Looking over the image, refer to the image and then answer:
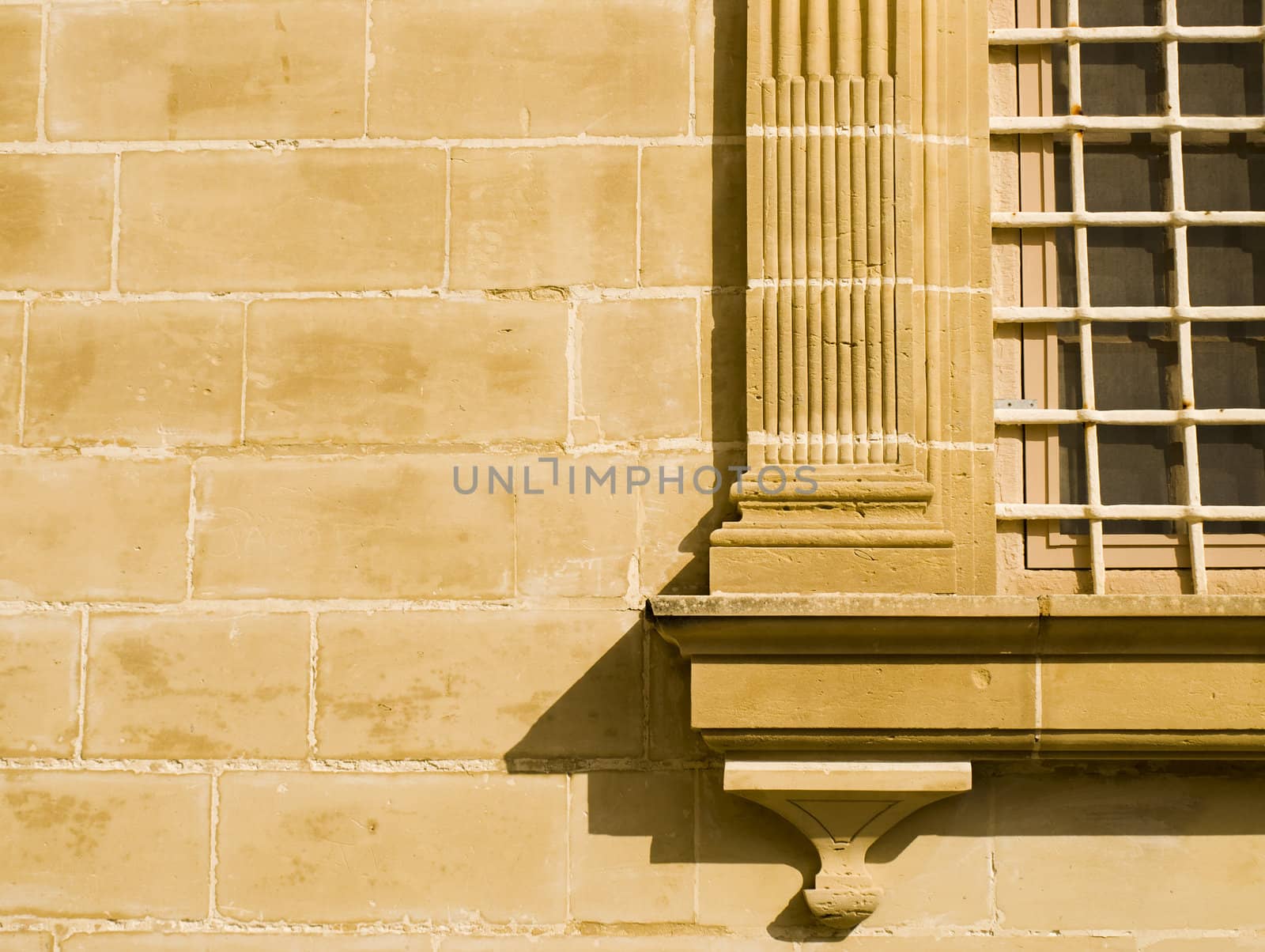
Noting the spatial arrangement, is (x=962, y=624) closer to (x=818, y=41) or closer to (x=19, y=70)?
(x=818, y=41)

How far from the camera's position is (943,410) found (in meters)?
3.22

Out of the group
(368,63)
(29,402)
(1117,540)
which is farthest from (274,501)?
(1117,540)

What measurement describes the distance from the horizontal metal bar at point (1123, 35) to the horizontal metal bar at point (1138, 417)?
962mm

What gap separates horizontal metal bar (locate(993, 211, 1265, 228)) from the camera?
3344 mm

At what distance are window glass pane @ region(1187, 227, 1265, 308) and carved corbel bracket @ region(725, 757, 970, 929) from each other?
1404 millimetres

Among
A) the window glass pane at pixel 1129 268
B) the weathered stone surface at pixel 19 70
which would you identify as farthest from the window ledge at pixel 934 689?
the weathered stone surface at pixel 19 70

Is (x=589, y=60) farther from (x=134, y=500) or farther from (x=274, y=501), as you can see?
(x=134, y=500)

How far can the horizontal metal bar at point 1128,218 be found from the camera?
3.34 m

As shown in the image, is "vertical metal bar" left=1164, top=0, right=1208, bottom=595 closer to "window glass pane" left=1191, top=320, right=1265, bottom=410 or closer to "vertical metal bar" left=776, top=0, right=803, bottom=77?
"window glass pane" left=1191, top=320, right=1265, bottom=410

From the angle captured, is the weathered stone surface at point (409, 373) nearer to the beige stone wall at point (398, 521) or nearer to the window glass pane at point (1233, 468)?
the beige stone wall at point (398, 521)

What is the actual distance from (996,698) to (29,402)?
8.06 ft

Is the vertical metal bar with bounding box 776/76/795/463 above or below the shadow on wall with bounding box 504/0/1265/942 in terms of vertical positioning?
above

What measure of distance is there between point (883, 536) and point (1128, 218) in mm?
1074

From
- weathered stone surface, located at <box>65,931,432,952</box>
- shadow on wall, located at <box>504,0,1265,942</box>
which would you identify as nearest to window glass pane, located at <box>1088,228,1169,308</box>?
shadow on wall, located at <box>504,0,1265,942</box>
